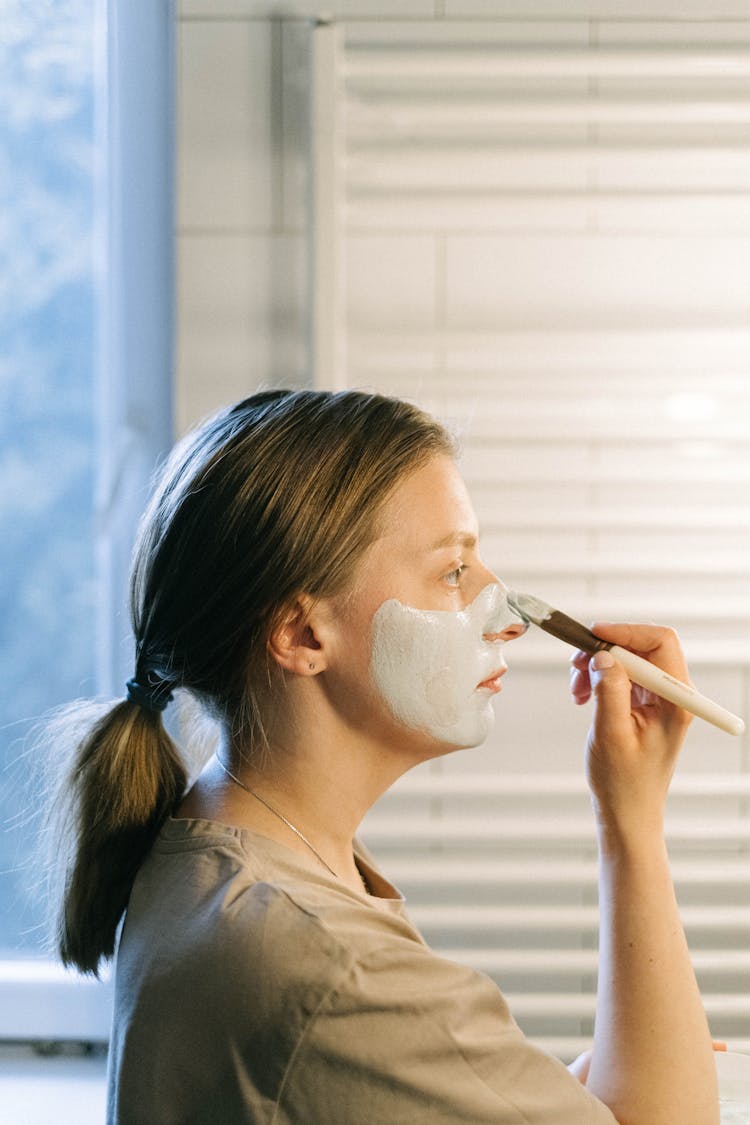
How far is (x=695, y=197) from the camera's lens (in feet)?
3.56

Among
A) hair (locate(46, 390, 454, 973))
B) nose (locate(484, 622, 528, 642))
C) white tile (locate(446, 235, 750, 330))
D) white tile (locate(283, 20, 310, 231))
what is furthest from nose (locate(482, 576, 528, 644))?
A: white tile (locate(283, 20, 310, 231))

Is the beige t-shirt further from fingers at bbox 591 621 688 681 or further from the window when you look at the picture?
the window

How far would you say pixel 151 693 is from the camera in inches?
28.5

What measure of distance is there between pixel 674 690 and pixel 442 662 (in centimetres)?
17

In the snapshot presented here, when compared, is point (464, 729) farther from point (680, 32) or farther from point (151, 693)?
point (680, 32)

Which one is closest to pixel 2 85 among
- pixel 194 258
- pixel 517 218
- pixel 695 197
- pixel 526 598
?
pixel 194 258

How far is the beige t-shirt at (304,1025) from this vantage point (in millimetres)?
528

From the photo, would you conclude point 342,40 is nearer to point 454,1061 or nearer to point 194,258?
point 194,258

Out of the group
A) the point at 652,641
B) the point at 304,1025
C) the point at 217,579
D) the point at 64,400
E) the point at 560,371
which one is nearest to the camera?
the point at 304,1025

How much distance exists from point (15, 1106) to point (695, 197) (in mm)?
1178

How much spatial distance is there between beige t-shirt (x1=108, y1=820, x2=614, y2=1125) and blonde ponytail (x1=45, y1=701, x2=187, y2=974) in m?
0.11

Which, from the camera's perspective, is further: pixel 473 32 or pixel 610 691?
pixel 473 32

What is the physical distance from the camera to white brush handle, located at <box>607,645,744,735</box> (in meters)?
0.73

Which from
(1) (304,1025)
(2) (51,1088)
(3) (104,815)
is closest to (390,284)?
(3) (104,815)
